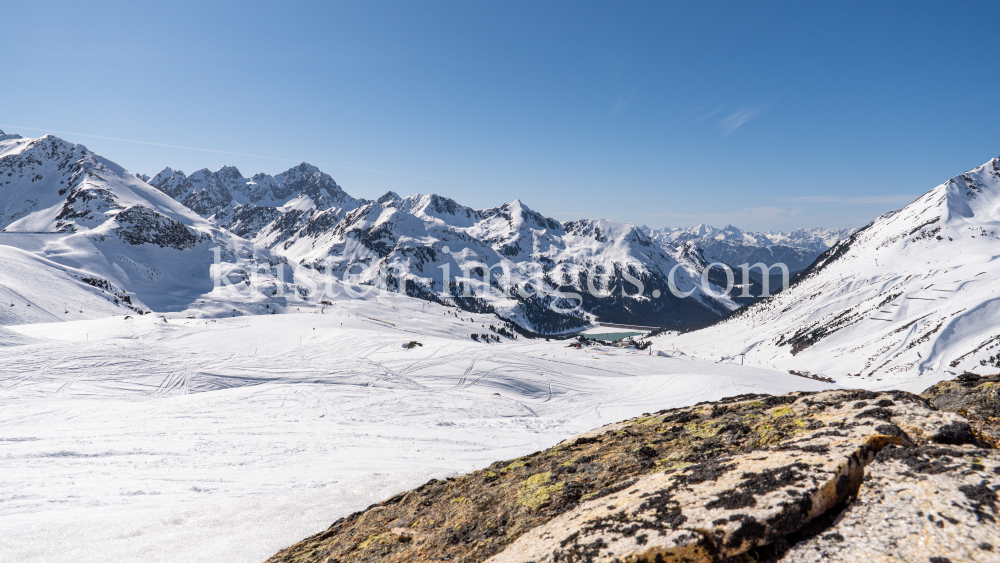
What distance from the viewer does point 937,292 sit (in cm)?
13188

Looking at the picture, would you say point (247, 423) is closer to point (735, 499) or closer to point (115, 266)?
point (735, 499)

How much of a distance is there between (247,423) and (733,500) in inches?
948

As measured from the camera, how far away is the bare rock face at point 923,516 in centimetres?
298

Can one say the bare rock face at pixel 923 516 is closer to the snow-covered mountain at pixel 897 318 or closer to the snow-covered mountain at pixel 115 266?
the snow-covered mountain at pixel 897 318

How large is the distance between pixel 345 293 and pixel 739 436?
205 meters

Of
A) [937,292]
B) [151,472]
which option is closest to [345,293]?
[151,472]

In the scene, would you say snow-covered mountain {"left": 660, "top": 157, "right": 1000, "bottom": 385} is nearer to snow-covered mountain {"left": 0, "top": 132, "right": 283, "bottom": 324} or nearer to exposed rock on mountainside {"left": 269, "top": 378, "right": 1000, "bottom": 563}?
exposed rock on mountainside {"left": 269, "top": 378, "right": 1000, "bottom": 563}

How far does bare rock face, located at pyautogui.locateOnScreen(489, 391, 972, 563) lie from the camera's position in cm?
375

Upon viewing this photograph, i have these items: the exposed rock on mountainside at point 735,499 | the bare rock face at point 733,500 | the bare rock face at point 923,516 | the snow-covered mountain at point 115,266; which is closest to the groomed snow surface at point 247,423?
the exposed rock on mountainside at point 735,499

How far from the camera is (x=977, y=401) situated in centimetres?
617

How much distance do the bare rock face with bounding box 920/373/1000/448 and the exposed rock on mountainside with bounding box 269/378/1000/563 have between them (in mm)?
573

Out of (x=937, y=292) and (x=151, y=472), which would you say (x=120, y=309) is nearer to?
(x=151, y=472)

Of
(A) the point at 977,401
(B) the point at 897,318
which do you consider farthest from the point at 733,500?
(B) the point at 897,318

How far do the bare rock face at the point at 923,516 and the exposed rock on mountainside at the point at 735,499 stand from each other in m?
0.01
